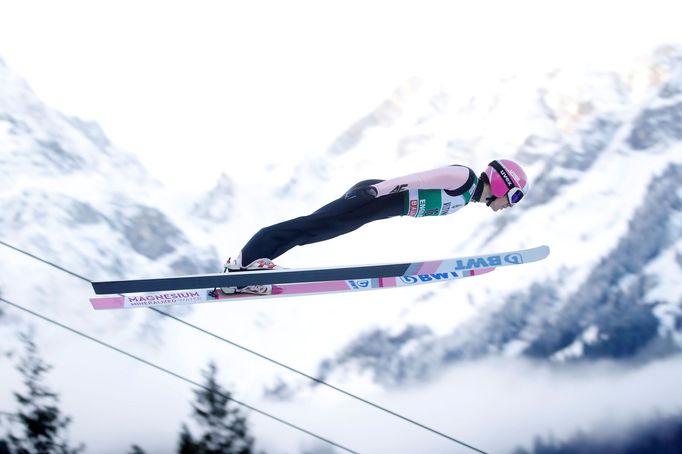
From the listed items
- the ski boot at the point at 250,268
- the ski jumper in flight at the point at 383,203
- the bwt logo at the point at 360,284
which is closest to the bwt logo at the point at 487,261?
the ski jumper in flight at the point at 383,203

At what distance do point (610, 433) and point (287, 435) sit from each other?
2226cm

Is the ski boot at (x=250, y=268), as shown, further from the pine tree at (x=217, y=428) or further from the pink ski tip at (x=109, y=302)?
the pine tree at (x=217, y=428)

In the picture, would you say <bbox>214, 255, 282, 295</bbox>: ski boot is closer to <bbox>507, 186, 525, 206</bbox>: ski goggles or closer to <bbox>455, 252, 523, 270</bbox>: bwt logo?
<bbox>455, 252, 523, 270</bbox>: bwt logo

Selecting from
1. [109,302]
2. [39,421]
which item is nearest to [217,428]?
[39,421]

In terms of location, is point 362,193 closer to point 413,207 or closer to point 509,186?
point 413,207

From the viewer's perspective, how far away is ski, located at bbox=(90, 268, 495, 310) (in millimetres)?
6969

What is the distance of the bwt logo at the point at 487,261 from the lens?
23.1ft

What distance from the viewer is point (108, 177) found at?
167 feet

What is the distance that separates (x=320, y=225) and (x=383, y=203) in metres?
0.53

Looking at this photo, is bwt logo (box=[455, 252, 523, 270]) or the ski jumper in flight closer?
the ski jumper in flight

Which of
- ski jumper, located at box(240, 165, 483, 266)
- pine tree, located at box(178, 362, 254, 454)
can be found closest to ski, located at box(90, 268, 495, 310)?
ski jumper, located at box(240, 165, 483, 266)

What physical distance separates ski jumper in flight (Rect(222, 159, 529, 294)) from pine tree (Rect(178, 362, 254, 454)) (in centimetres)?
2119

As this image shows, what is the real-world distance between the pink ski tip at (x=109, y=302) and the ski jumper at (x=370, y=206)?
46.1 inches

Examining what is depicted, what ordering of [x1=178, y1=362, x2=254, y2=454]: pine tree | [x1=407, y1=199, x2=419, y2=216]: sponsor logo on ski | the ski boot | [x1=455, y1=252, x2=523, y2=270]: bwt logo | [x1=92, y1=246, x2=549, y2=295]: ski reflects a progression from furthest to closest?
[x1=178, y1=362, x2=254, y2=454]: pine tree, [x1=455, y1=252, x2=523, y2=270]: bwt logo, [x1=407, y1=199, x2=419, y2=216]: sponsor logo on ski, the ski boot, [x1=92, y1=246, x2=549, y2=295]: ski
